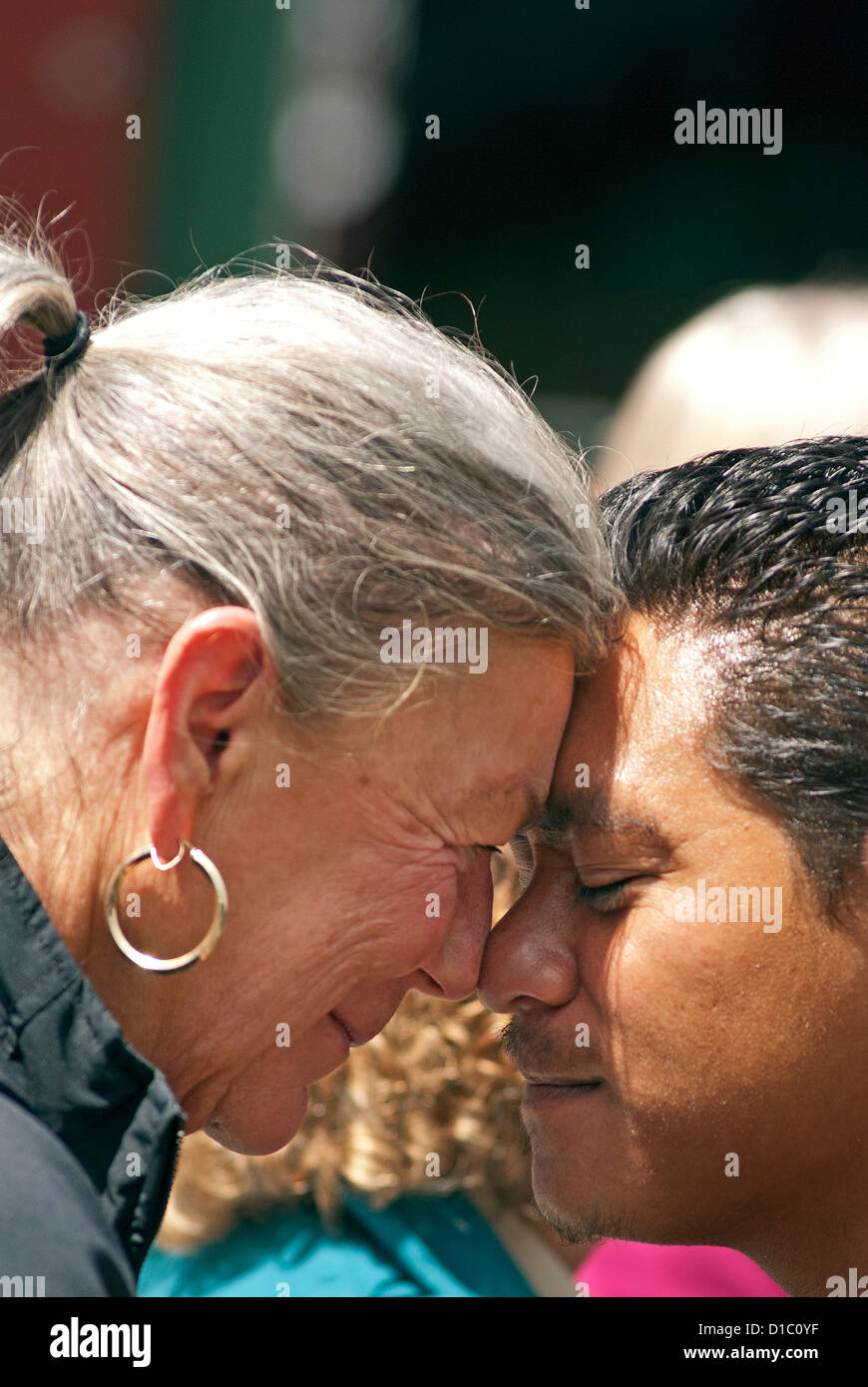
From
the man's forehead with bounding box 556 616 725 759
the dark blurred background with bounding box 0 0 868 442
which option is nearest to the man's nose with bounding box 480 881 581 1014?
the man's forehead with bounding box 556 616 725 759

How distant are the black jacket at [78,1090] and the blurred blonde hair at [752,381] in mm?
1904

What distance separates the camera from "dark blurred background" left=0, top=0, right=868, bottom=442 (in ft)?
17.8

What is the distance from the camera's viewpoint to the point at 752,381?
3375mm

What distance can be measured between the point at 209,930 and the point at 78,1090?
0.87 feet

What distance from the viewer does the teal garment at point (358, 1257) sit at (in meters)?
2.62

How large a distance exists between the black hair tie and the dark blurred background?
3615 millimetres

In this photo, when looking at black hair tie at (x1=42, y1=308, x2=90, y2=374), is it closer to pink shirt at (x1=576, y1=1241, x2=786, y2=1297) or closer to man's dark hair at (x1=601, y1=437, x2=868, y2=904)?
man's dark hair at (x1=601, y1=437, x2=868, y2=904)

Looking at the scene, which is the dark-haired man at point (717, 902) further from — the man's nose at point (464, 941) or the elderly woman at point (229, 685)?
the elderly woman at point (229, 685)

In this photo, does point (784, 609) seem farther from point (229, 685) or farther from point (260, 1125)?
point (260, 1125)

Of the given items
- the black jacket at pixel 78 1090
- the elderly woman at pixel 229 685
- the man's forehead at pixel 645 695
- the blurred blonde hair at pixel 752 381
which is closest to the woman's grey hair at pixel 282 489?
the elderly woman at pixel 229 685

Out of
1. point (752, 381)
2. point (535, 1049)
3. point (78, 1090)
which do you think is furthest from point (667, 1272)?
point (752, 381)

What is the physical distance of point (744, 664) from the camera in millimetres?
2006

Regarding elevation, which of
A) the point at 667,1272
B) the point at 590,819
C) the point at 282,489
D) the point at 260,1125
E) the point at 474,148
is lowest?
the point at 667,1272

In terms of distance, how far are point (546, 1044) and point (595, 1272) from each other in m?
1.22
